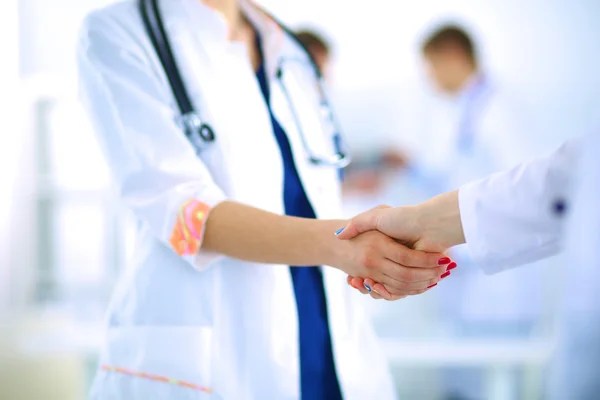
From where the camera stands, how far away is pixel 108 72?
89cm

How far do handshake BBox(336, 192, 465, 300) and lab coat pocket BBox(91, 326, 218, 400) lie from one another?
0.24 metres

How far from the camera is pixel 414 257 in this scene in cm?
83

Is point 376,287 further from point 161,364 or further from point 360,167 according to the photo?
point 360,167

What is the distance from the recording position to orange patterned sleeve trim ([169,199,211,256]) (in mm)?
841

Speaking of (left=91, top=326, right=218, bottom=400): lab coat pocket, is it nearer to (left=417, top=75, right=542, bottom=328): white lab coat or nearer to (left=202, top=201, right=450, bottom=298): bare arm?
(left=202, top=201, right=450, bottom=298): bare arm

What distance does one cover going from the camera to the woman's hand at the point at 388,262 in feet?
2.73

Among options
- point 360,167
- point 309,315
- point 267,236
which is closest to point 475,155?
point 360,167

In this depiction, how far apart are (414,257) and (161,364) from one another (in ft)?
1.26

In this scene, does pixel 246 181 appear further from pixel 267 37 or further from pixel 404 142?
pixel 404 142

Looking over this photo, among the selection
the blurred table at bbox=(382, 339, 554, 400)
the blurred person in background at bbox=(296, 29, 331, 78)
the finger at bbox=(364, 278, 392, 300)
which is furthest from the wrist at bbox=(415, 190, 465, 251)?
the blurred person in background at bbox=(296, 29, 331, 78)

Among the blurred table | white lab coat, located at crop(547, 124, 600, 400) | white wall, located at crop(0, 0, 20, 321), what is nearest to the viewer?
white lab coat, located at crop(547, 124, 600, 400)

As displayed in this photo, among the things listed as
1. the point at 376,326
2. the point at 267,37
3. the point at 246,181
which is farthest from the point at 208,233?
the point at 376,326


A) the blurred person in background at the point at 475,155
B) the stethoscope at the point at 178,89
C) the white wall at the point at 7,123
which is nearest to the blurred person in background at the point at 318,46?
the blurred person in background at the point at 475,155

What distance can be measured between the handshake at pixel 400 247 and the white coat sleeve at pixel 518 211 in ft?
0.22
